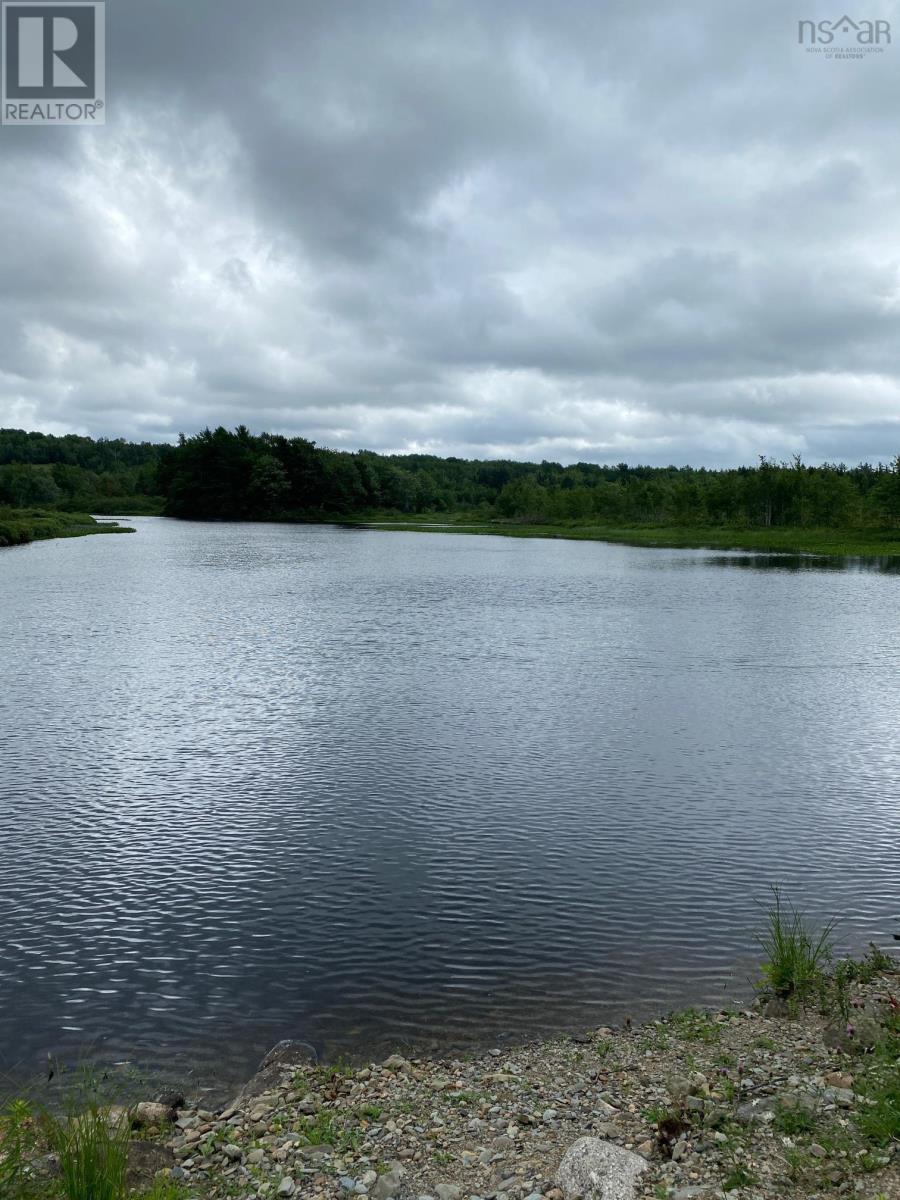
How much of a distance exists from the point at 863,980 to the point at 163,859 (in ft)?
36.5

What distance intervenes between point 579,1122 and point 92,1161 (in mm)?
4197

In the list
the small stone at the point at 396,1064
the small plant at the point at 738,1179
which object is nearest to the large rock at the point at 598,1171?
the small plant at the point at 738,1179

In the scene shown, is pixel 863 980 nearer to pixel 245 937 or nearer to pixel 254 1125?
pixel 254 1125

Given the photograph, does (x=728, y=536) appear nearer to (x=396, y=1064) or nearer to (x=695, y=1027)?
(x=695, y=1027)

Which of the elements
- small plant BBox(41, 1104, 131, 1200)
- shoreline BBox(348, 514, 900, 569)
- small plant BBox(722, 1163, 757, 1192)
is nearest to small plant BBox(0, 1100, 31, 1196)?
small plant BBox(41, 1104, 131, 1200)

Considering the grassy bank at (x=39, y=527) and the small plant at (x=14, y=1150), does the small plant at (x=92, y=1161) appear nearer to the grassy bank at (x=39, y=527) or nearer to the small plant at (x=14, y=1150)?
the small plant at (x=14, y=1150)

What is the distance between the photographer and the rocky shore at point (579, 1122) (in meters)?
7.33

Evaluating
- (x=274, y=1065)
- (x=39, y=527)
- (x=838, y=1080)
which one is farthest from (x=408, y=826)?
(x=39, y=527)

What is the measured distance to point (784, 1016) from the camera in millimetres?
10531

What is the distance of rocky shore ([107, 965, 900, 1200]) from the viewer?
7.33 m

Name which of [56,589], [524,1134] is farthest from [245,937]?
[56,589]

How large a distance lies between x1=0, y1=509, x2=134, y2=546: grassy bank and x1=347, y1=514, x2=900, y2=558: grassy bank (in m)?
54.7

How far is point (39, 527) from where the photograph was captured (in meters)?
114

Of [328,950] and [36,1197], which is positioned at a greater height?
[36,1197]
